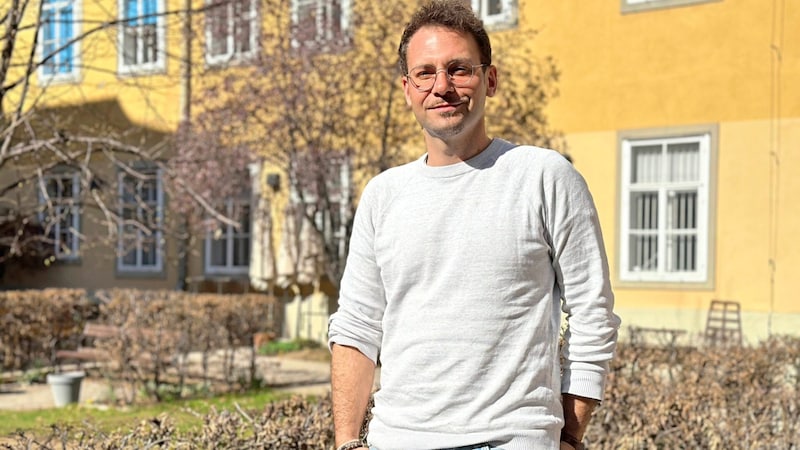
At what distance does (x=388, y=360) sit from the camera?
2535mm

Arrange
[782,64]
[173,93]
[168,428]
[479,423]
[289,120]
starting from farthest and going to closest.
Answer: [173,93]
[289,120]
[782,64]
[168,428]
[479,423]

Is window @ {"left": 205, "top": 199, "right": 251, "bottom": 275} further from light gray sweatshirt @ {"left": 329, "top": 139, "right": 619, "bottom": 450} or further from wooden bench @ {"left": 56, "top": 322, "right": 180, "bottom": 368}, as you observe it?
light gray sweatshirt @ {"left": 329, "top": 139, "right": 619, "bottom": 450}

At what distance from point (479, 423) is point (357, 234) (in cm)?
60

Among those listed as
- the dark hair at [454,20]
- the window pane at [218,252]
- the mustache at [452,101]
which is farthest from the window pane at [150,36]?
the window pane at [218,252]

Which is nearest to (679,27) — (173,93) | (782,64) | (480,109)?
(782,64)

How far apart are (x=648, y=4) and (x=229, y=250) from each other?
7515 mm

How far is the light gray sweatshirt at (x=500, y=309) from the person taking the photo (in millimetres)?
2357

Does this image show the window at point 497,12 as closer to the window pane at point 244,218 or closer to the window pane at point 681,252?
the window pane at point 681,252

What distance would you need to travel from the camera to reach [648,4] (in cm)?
1316

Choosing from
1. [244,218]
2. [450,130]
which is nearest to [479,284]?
[450,130]

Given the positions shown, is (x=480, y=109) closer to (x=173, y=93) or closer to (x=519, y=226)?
(x=519, y=226)

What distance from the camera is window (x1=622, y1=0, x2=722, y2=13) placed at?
12898 millimetres

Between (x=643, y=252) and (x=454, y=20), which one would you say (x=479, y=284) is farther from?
(x=643, y=252)

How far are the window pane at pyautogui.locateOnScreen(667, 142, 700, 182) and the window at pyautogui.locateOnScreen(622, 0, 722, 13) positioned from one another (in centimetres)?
164
